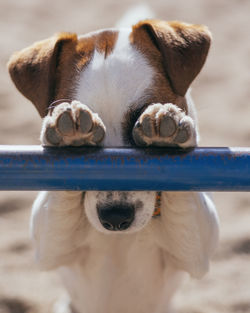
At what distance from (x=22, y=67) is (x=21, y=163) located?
91cm

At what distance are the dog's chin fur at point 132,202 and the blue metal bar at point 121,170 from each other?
482 millimetres

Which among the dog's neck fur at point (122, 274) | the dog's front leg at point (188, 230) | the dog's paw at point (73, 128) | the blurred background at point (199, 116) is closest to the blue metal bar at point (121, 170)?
the dog's paw at point (73, 128)

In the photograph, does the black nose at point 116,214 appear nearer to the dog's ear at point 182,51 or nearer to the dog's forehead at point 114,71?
the dog's forehead at point 114,71

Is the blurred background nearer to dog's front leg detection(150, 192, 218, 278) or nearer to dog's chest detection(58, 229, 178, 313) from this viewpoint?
dog's chest detection(58, 229, 178, 313)

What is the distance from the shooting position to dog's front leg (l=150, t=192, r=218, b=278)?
A: 99.0 inches

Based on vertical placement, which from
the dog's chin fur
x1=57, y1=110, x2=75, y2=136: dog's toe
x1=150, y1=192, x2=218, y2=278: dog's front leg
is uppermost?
x1=57, y1=110, x2=75, y2=136: dog's toe

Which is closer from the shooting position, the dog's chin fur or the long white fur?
the dog's chin fur

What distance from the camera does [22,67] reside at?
8.28 ft

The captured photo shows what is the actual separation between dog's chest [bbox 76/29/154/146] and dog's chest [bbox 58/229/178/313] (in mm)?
582

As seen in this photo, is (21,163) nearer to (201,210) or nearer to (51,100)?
(51,100)

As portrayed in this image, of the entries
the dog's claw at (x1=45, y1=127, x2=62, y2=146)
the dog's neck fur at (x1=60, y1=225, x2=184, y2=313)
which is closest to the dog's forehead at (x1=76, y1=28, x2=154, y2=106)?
the dog's claw at (x1=45, y1=127, x2=62, y2=146)

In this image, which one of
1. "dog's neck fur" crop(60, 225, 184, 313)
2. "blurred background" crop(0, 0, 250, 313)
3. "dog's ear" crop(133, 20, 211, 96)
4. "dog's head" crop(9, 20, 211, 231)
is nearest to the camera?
"dog's head" crop(9, 20, 211, 231)

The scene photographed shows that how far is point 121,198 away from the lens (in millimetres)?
2203

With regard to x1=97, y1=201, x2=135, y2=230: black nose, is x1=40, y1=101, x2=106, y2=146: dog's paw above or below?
above
